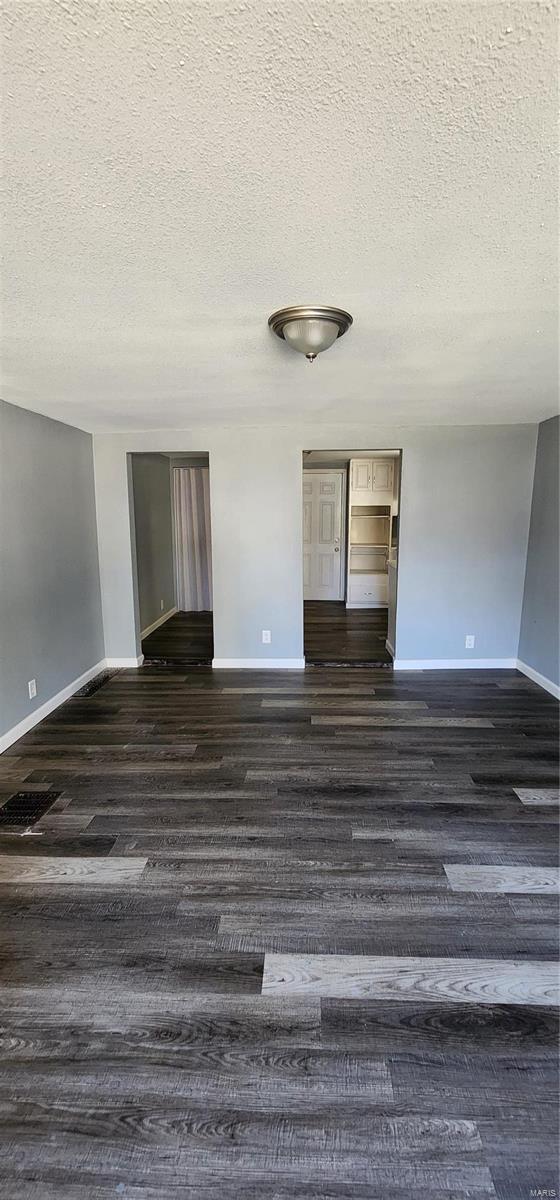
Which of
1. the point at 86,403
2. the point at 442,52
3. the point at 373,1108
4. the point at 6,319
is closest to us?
the point at 442,52

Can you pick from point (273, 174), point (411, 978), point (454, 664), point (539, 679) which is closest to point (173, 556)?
point (454, 664)

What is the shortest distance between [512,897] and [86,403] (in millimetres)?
3563

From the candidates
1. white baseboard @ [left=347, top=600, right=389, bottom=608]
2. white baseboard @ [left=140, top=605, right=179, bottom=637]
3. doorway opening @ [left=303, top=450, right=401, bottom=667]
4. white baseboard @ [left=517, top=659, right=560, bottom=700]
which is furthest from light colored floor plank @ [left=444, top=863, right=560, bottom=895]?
white baseboard @ [left=347, top=600, right=389, bottom=608]

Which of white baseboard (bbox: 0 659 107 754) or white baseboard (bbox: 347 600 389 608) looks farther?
white baseboard (bbox: 347 600 389 608)

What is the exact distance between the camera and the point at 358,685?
4.41m

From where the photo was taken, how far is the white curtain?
7312 mm

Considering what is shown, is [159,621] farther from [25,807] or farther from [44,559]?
[25,807]

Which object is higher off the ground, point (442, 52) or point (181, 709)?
point (442, 52)

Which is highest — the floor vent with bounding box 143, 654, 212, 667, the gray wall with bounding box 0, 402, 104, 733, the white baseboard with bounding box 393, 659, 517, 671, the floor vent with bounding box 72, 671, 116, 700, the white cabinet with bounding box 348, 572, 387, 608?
the gray wall with bounding box 0, 402, 104, 733

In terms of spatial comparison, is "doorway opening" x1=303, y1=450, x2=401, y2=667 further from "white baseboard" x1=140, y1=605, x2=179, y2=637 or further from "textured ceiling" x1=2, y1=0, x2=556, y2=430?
"textured ceiling" x1=2, y1=0, x2=556, y2=430

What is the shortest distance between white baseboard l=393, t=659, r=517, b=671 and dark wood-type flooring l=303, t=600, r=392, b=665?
0.20 metres

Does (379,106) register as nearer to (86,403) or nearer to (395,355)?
(395,355)

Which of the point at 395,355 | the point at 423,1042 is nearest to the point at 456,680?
the point at 395,355

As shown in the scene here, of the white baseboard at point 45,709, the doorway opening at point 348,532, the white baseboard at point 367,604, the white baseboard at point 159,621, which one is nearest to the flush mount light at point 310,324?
the white baseboard at point 45,709
